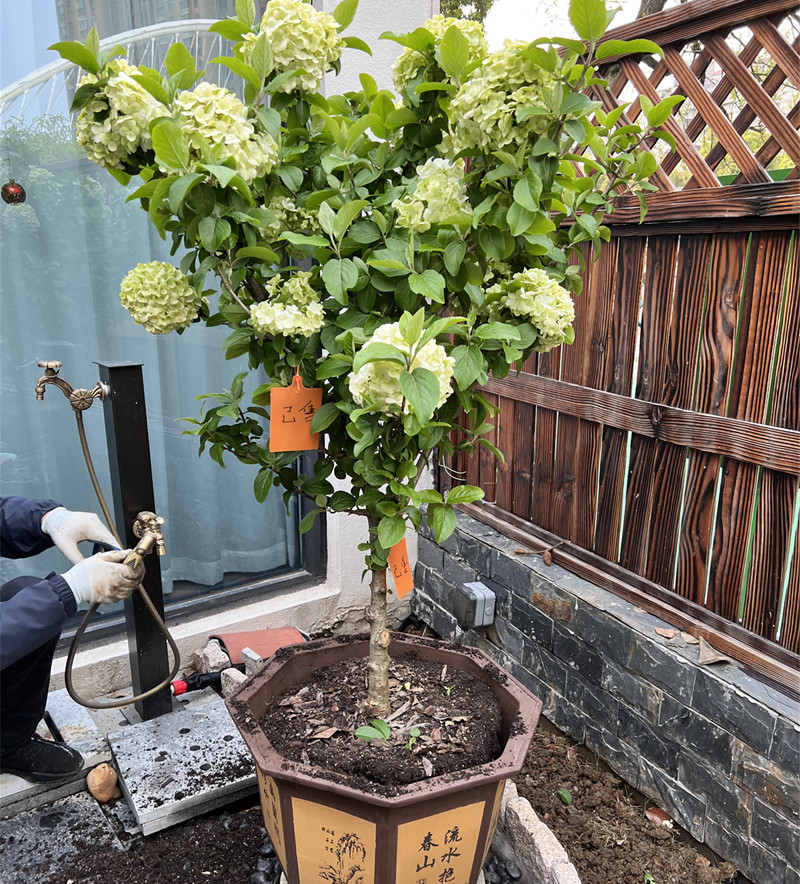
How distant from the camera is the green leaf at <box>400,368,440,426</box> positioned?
0.94m

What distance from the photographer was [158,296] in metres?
1.17

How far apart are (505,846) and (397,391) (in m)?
1.31

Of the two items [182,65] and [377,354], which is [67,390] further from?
[377,354]

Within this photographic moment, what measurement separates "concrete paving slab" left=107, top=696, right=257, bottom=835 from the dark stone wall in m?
1.03

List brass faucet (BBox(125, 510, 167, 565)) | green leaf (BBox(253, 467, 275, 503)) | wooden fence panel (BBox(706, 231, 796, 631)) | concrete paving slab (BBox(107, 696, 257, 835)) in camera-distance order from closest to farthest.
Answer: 1. green leaf (BBox(253, 467, 275, 503))
2. brass faucet (BBox(125, 510, 167, 565))
3. wooden fence panel (BBox(706, 231, 796, 631))
4. concrete paving slab (BBox(107, 696, 257, 835))

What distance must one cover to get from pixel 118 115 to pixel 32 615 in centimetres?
105

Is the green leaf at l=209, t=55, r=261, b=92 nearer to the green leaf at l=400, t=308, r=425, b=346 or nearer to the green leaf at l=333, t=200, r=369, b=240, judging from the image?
the green leaf at l=333, t=200, r=369, b=240

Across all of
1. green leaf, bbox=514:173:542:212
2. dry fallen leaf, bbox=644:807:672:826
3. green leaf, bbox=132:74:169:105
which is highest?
green leaf, bbox=132:74:169:105

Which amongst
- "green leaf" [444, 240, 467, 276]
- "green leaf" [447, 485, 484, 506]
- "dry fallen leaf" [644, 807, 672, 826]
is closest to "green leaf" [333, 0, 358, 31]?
"green leaf" [444, 240, 467, 276]

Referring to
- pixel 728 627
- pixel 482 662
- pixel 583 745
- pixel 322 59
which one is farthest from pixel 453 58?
pixel 583 745

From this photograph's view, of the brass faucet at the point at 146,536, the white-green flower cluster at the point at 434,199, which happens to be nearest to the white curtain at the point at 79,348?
the brass faucet at the point at 146,536

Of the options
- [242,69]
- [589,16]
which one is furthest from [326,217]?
[589,16]

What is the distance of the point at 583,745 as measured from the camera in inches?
85.8

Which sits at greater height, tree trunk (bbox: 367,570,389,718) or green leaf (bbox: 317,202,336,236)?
green leaf (bbox: 317,202,336,236)
